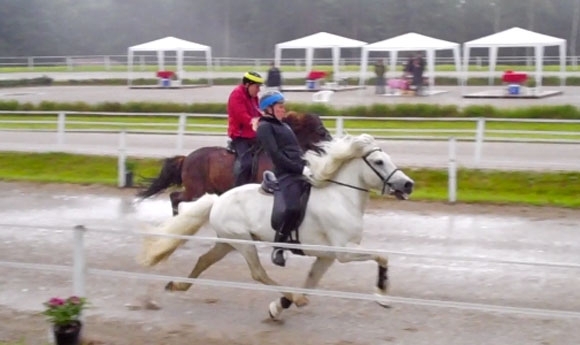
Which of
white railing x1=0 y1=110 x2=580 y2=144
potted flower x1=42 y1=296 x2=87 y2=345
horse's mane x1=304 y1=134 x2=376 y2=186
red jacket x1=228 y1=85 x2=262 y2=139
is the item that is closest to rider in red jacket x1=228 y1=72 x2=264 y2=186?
red jacket x1=228 y1=85 x2=262 y2=139

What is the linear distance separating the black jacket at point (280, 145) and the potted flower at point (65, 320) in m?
2.35

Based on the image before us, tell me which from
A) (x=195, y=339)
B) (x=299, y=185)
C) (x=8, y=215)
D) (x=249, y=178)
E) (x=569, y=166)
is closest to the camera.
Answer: (x=195, y=339)

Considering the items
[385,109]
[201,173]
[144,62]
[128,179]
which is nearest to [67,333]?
[201,173]

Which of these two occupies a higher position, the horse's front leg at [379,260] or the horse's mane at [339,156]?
the horse's mane at [339,156]

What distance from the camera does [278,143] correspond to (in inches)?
354

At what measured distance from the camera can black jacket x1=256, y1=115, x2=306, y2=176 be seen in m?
8.86

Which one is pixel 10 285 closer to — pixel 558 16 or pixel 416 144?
pixel 416 144

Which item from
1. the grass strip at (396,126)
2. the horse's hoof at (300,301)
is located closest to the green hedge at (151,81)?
the grass strip at (396,126)

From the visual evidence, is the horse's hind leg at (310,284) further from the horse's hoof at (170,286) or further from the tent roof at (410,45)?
the tent roof at (410,45)

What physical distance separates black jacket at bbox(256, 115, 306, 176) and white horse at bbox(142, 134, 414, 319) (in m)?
0.17

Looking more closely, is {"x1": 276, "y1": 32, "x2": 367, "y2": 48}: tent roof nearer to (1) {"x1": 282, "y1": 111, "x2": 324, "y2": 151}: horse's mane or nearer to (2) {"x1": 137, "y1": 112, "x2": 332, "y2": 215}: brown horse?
(2) {"x1": 137, "y1": 112, "x2": 332, "y2": 215}: brown horse

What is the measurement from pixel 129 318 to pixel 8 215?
7.60 m

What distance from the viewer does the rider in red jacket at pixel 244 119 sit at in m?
11.6

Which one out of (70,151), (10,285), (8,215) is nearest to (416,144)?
(70,151)
